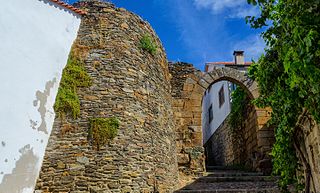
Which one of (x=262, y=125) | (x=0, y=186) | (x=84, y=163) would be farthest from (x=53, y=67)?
(x=262, y=125)

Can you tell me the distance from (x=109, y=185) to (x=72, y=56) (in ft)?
8.81

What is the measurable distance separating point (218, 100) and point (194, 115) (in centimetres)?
707

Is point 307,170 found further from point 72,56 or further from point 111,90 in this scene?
point 72,56

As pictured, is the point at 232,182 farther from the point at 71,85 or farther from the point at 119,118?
the point at 71,85

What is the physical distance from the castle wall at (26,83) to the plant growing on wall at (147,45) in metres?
1.86

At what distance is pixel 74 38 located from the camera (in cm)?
670

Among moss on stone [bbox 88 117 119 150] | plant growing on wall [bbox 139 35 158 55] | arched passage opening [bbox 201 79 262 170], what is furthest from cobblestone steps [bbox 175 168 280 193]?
plant growing on wall [bbox 139 35 158 55]

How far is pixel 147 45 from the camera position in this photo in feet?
24.3

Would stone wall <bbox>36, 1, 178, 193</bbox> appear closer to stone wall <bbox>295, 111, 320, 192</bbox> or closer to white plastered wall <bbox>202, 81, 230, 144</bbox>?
stone wall <bbox>295, 111, 320, 192</bbox>

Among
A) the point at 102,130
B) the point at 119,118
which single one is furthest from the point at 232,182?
the point at 102,130

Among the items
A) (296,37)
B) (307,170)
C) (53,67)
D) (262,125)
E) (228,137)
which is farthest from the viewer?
(228,137)

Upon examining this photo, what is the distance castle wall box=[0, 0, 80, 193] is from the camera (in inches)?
187

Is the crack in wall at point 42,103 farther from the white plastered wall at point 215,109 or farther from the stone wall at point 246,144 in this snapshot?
the white plastered wall at point 215,109

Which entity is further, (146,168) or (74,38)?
(74,38)
